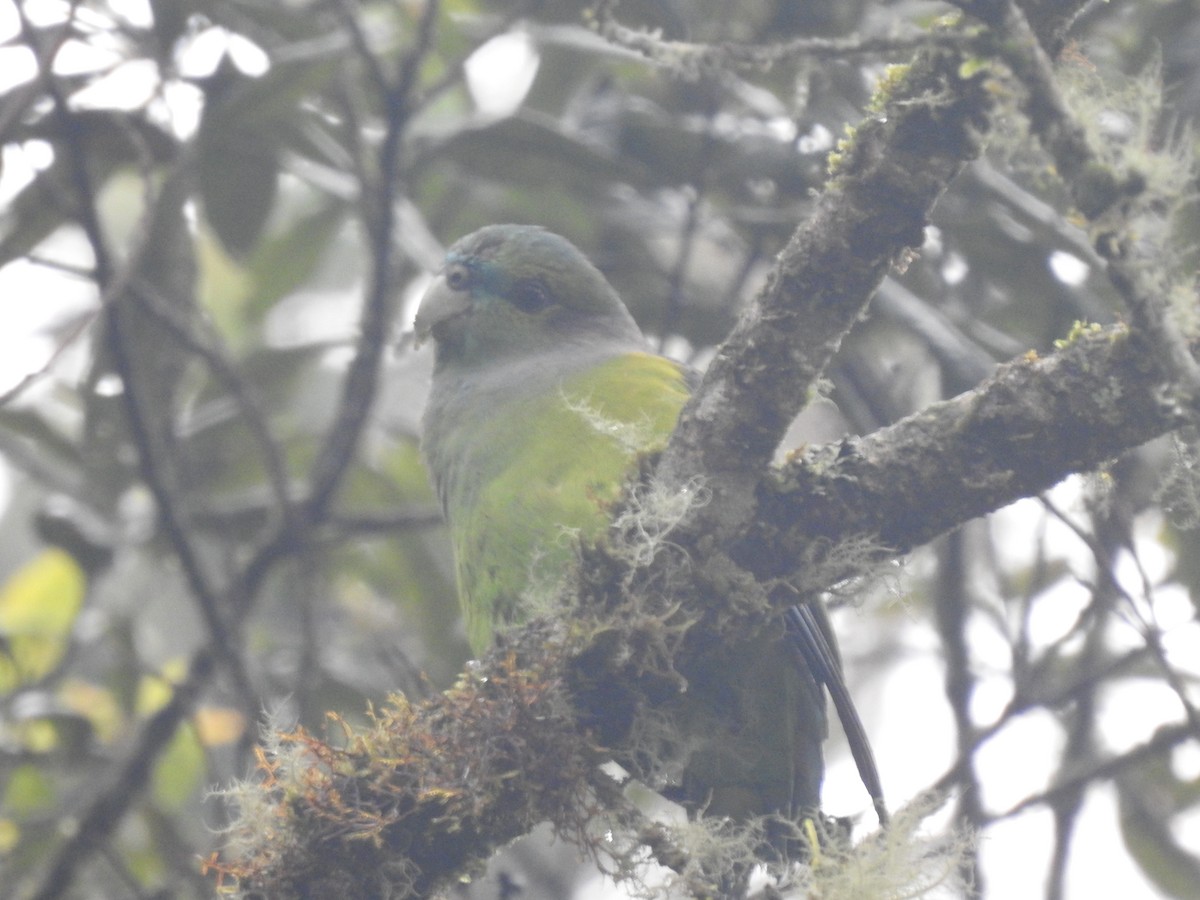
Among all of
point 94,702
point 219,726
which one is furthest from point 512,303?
point 94,702

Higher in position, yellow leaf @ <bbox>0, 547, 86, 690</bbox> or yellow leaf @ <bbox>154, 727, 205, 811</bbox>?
yellow leaf @ <bbox>0, 547, 86, 690</bbox>

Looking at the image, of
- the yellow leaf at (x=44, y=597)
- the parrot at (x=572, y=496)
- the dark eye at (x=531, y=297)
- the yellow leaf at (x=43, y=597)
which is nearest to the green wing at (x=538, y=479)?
the parrot at (x=572, y=496)

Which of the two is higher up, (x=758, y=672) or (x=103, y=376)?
(x=103, y=376)

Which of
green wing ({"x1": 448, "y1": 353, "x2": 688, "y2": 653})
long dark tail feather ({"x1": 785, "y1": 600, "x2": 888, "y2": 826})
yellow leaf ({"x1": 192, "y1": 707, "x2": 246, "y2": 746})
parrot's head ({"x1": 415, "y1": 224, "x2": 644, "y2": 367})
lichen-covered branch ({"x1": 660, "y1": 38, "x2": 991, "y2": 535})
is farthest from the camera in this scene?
yellow leaf ({"x1": 192, "y1": 707, "x2": 246, "y2": 746})

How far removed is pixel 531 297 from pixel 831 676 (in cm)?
152

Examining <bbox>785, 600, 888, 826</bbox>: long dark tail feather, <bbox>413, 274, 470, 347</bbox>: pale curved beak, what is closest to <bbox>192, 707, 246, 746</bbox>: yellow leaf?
<bbox>413, 274, 470, 347</bbox>: pale curved beak

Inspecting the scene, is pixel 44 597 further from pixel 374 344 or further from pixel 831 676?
pixel 831 676

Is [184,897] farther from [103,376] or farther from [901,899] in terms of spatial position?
[901,899]

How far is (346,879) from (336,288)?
438 cm

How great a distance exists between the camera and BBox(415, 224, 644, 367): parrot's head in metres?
3.84

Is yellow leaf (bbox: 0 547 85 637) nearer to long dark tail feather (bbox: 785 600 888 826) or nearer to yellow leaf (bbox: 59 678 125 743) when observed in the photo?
yellow leaf (bbox: 59 678 125 743)

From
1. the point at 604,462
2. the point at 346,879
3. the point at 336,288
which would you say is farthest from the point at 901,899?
the point at 336,288

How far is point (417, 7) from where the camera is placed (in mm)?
5367

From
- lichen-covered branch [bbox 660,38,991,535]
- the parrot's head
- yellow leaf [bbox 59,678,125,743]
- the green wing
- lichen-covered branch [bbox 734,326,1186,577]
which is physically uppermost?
yellow leaf [bbox 59,678,125,743]
